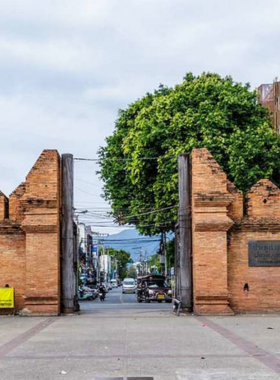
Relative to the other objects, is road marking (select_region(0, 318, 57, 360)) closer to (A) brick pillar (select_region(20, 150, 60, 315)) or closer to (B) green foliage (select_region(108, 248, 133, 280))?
(A) brick pillar (select_region(20, 150, 60, 315))

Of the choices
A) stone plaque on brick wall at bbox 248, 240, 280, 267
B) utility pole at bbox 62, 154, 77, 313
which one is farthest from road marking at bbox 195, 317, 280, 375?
utility pole at bbox 62, 154, 77, 313

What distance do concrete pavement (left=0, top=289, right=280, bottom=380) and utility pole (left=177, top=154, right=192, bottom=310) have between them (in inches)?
63.5

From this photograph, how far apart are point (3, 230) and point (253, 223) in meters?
8.23

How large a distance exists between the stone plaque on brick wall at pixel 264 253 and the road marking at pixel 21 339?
22.4 ft

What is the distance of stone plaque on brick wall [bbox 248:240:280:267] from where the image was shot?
19969mm

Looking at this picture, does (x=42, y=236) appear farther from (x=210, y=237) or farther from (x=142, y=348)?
(x=142, y=348)

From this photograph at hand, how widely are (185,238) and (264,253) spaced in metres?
2.63

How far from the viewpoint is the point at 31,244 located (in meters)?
19.8

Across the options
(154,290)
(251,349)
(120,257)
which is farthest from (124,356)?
(120,257)

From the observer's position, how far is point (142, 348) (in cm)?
1200

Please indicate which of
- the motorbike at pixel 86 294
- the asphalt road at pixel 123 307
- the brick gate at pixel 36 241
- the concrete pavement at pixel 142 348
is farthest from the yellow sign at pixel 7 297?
the motorbike at pixel 86 294

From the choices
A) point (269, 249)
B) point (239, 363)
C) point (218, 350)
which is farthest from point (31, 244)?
point (239, 363)

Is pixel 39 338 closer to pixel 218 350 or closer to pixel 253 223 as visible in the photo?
pixel 218 350

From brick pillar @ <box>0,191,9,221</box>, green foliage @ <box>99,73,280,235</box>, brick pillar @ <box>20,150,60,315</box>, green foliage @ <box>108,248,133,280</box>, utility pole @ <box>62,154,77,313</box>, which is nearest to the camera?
brick pillar @ <box>20,150,60,315</box>
